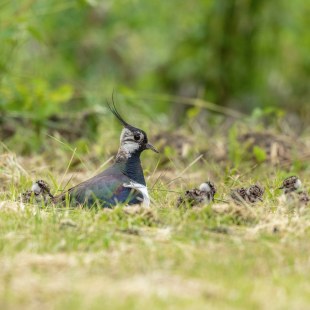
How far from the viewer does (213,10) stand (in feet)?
41.8

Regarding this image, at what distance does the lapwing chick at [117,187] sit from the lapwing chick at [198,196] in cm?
25

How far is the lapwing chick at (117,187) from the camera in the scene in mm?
5547

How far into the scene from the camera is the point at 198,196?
18.1 ft

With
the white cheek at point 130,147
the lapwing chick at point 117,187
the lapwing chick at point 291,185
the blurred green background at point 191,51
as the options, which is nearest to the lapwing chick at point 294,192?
the lapwing chick at point 291,185

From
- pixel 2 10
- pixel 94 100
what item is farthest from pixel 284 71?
pixel 2 10

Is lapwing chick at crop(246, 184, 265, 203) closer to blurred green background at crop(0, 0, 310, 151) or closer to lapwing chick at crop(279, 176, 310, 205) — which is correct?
lapwing chick at crop(279, 176, 310, 205)

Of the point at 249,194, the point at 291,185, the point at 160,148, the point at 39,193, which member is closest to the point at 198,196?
the point at 249,194

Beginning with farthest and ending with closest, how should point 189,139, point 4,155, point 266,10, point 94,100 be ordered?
point 266,10, point 94,100, point 189,139, point 4,155

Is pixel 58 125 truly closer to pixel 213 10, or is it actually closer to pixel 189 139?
pixel 189 139

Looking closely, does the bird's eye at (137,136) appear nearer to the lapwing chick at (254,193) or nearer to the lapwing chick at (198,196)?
the lapwing chick at (198,196)

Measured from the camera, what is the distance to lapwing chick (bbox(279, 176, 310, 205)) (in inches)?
215

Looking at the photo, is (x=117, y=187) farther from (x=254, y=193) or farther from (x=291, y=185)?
(x=291, y=185)

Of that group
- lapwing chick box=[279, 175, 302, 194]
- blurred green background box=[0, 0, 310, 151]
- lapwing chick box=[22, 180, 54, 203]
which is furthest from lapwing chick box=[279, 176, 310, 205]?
blurred green background box=[0, 0, 310, 151]

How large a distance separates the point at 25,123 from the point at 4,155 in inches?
88.5
